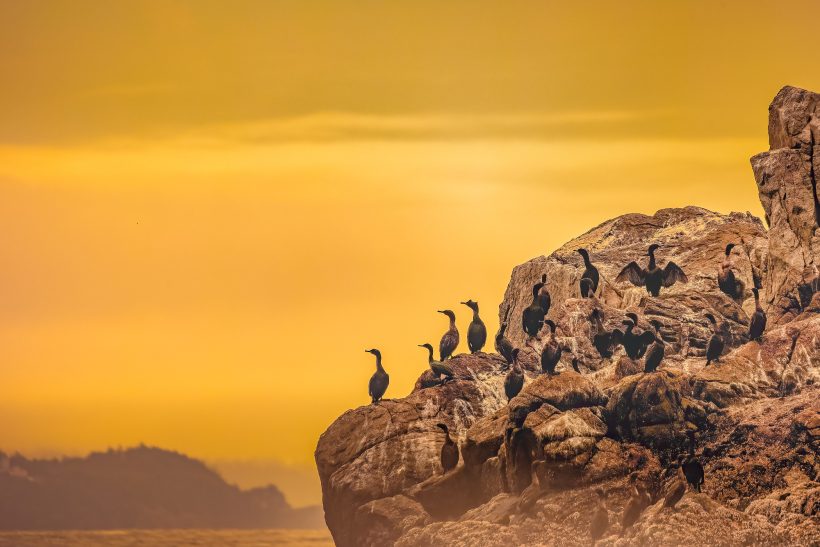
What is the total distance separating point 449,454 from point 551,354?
6.69 metres

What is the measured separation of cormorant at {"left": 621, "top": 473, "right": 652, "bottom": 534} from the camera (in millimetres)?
96688

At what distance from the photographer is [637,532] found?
3770 inches

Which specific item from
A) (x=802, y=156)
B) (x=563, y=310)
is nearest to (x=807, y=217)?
(x=802, y=156)

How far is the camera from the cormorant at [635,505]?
317ft

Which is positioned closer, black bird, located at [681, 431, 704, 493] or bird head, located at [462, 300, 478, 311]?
black bird, located at [681, 431, 704, 493]

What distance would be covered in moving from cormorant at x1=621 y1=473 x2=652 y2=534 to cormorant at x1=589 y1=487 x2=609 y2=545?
2.65 ft

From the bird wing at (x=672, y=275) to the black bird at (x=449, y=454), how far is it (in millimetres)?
14590

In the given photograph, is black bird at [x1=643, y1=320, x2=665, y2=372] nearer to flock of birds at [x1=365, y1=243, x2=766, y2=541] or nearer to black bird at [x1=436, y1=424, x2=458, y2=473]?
flock of birds at [x1=365, y1=243, x2=766, y2=541]

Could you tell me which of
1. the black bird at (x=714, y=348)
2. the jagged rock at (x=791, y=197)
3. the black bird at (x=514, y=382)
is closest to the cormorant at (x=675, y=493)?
the black bird at (x=714, y=348)

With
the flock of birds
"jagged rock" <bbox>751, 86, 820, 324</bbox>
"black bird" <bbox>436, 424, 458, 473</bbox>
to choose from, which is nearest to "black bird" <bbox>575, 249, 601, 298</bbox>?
the flock of birds

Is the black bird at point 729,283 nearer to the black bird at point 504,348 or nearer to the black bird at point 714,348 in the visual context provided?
the black bird at point 714,348

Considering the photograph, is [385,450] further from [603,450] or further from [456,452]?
[603,450]

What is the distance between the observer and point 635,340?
10694 centimetres

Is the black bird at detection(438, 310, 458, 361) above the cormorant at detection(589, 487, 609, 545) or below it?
above
